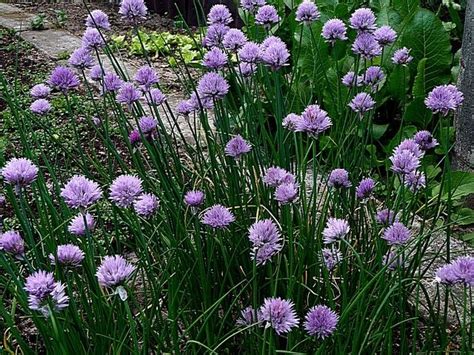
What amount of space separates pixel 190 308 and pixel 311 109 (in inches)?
21.5

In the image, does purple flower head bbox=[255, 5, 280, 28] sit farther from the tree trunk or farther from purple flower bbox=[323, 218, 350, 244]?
the tree trunk

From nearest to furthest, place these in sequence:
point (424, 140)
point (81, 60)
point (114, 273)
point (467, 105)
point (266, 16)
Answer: point (114, 273) < point (424, 140) < point (81, 60) < point (266, 16) < point (467, 105)

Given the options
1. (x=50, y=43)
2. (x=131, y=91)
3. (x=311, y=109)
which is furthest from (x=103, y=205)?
(x=50, y=43)

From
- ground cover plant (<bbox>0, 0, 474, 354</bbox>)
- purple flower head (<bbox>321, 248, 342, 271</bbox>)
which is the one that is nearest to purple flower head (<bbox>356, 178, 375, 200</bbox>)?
ground cover plant (<bbox>0, 0, 474, 354</bbox>)

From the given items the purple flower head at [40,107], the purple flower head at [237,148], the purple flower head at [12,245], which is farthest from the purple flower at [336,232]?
the purple flower head at [40,107]

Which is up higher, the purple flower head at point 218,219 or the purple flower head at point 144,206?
the purple flower head at point 144,206

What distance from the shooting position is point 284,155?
5.74 feet

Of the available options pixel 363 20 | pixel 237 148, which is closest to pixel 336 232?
pixel 237 148

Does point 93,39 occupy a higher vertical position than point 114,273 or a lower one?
higher

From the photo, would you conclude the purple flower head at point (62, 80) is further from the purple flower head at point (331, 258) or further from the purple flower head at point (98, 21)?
the purple flower head at point (331, 258)

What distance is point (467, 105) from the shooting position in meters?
2.61

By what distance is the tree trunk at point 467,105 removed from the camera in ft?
8.43

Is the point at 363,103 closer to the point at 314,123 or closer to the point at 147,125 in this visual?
the point at 314,123

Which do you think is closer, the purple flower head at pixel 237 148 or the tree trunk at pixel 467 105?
the purple flower head at pixel 237 148
